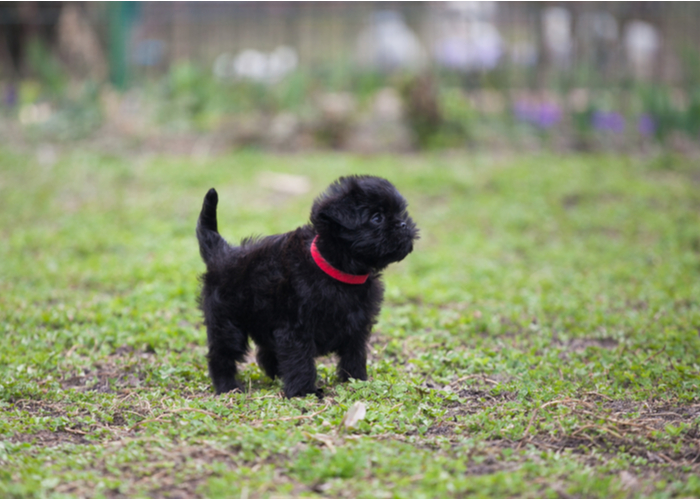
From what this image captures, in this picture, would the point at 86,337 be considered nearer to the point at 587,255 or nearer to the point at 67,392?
the point at 67,392

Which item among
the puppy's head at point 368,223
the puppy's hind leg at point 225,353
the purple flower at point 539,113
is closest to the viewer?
the puppy's head at point 368,223

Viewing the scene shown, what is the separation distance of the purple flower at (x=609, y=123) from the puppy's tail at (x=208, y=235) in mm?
9535

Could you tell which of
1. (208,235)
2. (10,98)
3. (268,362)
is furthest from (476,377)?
(10,98)

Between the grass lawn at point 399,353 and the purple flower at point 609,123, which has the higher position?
the purple flower at point 609,123

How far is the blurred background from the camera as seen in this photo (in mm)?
11898

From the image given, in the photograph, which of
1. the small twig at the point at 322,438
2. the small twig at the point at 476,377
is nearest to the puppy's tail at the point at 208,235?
the small twig at the point at 322,438

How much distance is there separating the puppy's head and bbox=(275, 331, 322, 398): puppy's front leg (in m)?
0.56

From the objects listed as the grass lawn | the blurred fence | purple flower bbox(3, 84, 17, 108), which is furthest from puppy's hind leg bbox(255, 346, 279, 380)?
purple flower bbox(3, 84, 17, 108)

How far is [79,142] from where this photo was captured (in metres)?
11.6

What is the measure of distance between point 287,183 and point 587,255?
170 inches

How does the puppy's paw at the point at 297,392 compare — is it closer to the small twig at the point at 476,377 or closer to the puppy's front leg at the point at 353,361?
the puppy's front leg at the point at 353,361

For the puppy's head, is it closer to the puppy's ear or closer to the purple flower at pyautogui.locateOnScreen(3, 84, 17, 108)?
the puppy's ear

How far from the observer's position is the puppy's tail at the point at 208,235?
420 centimetres

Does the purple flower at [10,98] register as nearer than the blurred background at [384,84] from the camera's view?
No
